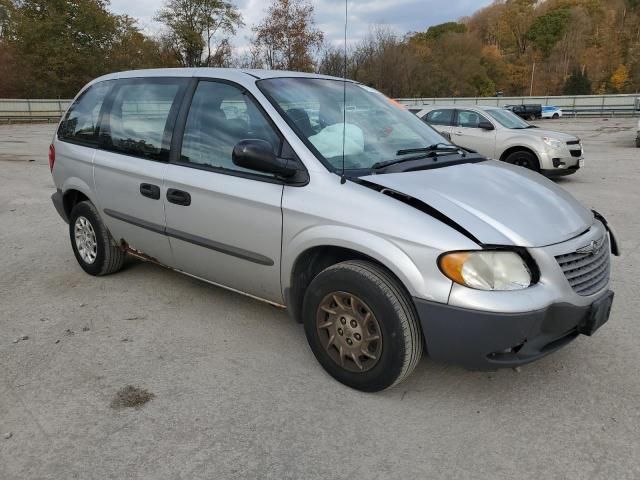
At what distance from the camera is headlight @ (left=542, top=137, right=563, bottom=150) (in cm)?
1010

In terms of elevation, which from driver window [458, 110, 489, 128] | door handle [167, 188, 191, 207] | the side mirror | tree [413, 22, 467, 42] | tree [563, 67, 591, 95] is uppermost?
tree [413, 22, 467, 42]

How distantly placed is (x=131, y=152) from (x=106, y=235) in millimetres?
872

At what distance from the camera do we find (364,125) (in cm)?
341

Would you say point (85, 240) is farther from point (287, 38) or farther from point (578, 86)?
point (578, 86)

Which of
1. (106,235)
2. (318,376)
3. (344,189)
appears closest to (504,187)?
(344,189)

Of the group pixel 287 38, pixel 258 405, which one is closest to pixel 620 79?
pixel 287 38

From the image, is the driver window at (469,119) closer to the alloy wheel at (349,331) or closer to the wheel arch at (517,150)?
the wheel arch at (517,150)

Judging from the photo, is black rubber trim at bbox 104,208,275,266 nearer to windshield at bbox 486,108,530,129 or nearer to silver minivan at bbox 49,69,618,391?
silver minivan at bbox 49,69,618,391

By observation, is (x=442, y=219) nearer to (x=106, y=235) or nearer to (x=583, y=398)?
(x=583, y=398)

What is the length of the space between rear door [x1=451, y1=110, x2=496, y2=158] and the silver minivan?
290 inches

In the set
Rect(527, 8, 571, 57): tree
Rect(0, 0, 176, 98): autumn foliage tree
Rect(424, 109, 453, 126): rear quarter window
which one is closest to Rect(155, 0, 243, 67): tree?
Rect(0, 0, 176, 98): autumn foliage tree

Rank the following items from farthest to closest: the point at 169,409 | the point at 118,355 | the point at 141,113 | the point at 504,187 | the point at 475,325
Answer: the point at 141,113 → the point at 118,355 → the point at 504,187 → the point at 169,409 → the point at 475,325

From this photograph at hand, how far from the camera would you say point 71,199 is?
483cm

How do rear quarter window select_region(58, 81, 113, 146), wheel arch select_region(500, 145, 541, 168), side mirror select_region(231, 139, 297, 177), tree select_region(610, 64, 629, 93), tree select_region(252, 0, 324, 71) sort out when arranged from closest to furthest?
side mirror select_region(231, 139, 297, 177) → rear quarter window select_region(58, 81, 113, 146) → wheel arch select_region(500, 145, 541, 168) → tree select_region(252, 0, 324, 71) → tree select_region(610, 64, 629, 93)
